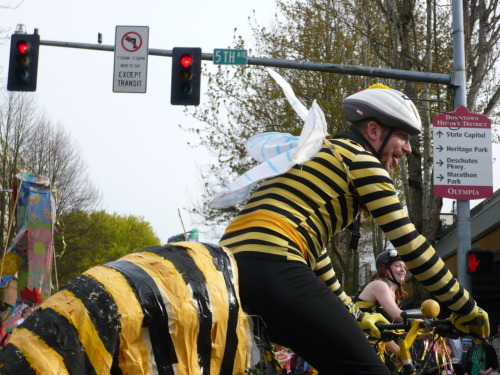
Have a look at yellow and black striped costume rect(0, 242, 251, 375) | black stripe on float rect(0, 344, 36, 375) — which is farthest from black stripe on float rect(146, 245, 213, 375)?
black stripe on float rect(0, 344, 36, 375)

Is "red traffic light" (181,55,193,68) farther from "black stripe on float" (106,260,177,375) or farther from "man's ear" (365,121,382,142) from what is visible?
"black stripe on float" (106,260,177,375)

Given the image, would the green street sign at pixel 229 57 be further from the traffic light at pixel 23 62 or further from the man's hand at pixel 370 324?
the man's hand at pixel 370 324

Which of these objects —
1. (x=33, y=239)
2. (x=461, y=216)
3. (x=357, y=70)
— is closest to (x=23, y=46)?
(x=33, y=239)

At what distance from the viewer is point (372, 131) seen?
12.2 feet

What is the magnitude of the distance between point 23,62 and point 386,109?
1164 cm

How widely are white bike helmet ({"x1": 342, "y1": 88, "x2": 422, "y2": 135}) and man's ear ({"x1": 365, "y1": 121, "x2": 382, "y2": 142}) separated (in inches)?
1.2

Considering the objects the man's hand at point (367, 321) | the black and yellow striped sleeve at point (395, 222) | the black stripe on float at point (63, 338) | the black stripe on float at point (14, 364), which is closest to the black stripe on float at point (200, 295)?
the black stripe on float at point (63, 338)

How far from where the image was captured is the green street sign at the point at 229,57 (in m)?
13.7

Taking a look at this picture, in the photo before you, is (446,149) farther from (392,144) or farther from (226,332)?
(226,332)

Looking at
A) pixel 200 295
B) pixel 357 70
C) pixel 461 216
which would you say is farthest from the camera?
pixel 461 216

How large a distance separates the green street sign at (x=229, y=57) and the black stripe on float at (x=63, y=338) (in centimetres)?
1154

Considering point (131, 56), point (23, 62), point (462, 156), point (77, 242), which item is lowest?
point (77, 242)

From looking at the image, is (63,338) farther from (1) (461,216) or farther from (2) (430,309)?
(1) (461,216)

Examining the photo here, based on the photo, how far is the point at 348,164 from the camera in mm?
3451
